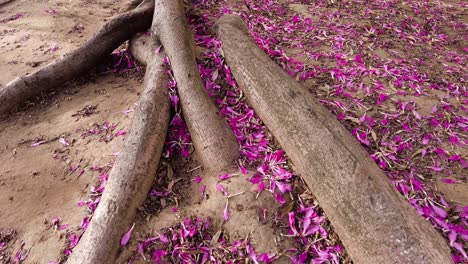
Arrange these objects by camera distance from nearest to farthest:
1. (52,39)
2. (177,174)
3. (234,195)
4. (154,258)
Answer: (154,258) → (234,195) → (177,174) → (52,39)

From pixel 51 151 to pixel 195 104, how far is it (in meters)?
1.62

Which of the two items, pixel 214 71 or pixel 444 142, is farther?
pixel 214 71

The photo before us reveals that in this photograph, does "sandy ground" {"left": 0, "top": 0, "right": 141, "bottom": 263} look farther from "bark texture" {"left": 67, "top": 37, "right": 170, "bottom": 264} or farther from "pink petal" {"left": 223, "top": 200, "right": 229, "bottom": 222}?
"pink petal" {"left": 223, "top": 200, "right": 229, "bottom": 222}

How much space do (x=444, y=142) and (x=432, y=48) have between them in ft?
7.33

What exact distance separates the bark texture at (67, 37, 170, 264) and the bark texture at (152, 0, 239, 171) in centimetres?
22

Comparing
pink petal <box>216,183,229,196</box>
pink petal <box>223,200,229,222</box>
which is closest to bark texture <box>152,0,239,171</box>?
pink petal <box>216,183,229,196</box>

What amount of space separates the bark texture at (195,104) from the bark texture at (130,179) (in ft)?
0.72

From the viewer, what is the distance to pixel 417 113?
120 inches

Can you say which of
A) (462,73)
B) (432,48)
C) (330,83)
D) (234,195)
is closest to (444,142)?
(330,83)

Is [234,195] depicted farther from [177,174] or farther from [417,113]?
[417,113]

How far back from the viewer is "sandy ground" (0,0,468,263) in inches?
98.3

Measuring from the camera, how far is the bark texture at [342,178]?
1.78 metres

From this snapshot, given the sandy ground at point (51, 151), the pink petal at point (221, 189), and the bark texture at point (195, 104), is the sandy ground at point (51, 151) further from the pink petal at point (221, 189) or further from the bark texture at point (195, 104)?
the pink petal at point (221, 189)

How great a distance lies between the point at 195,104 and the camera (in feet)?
9.16
